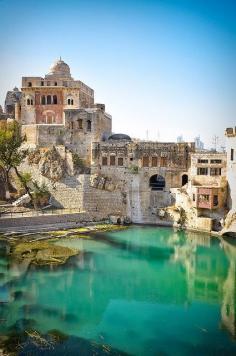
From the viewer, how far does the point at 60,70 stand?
42625 millimetres

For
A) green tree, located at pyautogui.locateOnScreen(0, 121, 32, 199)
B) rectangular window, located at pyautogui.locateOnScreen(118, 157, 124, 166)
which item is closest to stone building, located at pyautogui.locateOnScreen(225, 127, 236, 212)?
rectangular window, located at pyautogui.locateOnScreen(118, 157, 124, 166)

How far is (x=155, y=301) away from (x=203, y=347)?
4915mm

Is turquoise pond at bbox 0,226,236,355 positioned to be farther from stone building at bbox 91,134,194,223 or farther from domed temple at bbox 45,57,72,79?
domed temple at bbox 45,57,72,79

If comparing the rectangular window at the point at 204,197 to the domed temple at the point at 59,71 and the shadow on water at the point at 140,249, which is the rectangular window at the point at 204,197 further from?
the domed temple at the point at 59,71

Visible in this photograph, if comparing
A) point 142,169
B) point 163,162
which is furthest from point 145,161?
point 163,162

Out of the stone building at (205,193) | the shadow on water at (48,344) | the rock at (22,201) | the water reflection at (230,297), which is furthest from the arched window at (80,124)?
the shadow on water at (48,344)

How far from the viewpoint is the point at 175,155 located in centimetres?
3684

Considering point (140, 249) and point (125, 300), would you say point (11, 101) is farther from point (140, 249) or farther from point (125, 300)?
point (125, 300)

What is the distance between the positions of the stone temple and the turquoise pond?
6.43 metres

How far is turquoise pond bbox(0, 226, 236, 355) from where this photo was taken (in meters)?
14.5

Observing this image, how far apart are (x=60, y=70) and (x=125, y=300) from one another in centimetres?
Answer: 3052

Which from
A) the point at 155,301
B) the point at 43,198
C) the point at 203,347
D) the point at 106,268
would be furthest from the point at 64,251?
the point at 203,347

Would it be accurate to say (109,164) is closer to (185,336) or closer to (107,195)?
(107,195)

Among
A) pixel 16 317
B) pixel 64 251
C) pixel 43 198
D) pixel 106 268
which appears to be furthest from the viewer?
pixel 43 198
